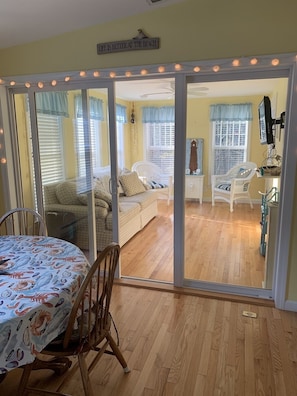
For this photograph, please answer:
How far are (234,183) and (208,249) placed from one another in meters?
1.93

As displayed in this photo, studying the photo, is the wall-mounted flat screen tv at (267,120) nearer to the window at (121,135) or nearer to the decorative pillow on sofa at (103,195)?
the decorative pillow on sofa at (103,195)

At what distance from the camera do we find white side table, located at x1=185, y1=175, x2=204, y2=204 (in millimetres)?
6059

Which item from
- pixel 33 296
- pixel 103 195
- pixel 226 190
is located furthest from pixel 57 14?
pixel 226 190

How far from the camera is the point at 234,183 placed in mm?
5328

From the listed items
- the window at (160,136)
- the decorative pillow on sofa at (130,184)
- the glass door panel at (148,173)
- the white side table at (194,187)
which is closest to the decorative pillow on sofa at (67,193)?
the glass door panel at (148,173)

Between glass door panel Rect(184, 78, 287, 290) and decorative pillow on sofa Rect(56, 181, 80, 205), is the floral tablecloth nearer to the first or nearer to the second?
decorative pillow on sofa Rect(56, 181, 80, 205)

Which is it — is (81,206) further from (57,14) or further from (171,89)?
(171,89)

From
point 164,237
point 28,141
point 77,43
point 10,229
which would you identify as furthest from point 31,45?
point 164,237

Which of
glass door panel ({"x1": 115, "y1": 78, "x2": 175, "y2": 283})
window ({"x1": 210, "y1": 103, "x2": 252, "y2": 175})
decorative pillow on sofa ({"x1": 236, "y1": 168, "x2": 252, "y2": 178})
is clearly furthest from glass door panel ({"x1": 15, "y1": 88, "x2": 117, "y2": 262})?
window ({"x1": 210, "y1": 103, "x2": 252, "y2": 175})

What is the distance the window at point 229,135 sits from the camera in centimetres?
600

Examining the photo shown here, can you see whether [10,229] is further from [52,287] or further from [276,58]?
[276,58]

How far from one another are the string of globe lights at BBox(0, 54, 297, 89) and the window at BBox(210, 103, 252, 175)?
3809 millimetres

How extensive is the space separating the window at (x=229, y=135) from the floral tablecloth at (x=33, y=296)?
4.98 m

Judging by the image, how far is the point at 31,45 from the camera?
287 centimetres
